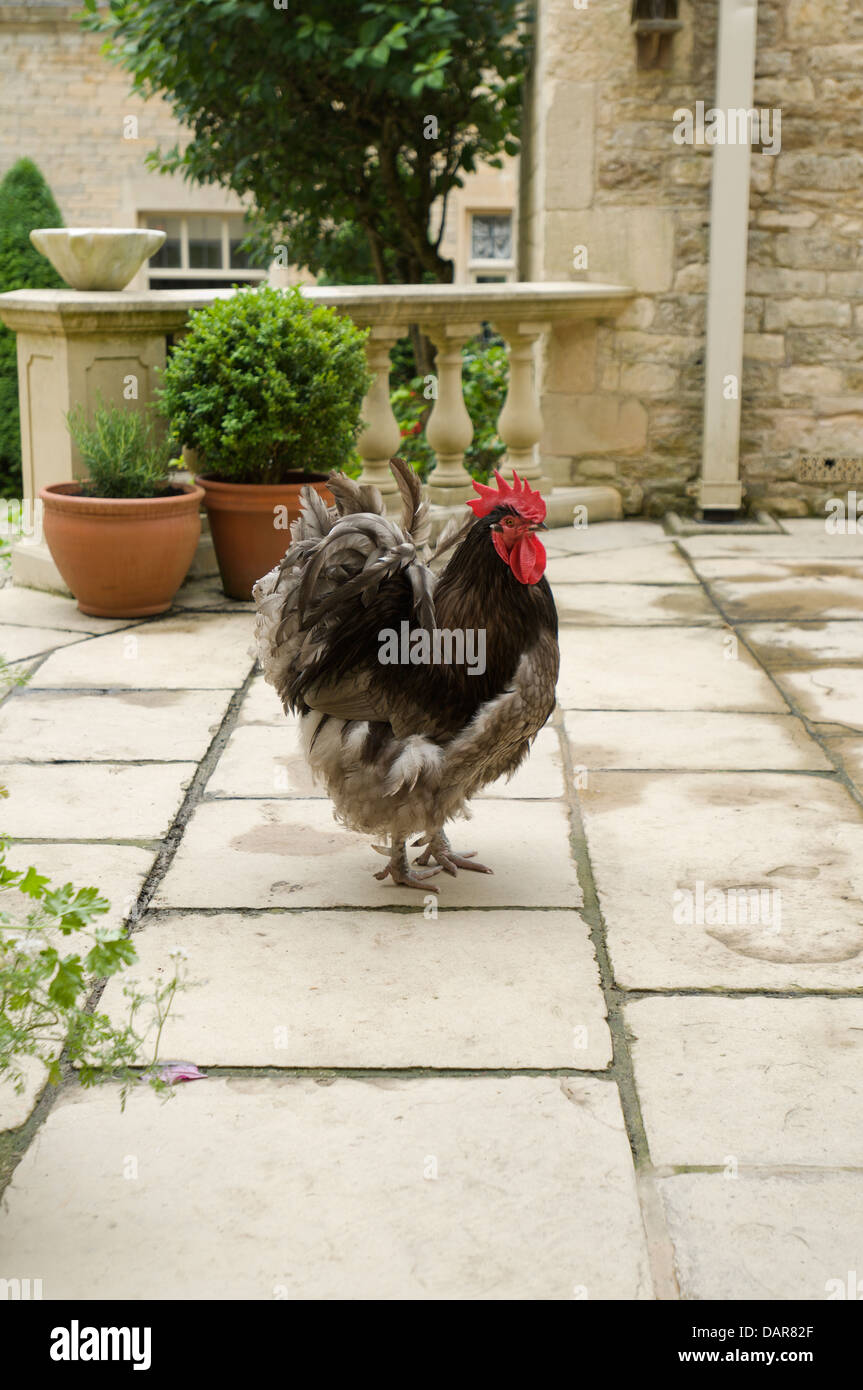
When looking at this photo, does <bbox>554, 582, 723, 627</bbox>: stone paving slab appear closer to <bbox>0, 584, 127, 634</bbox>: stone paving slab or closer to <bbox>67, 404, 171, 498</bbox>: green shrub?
<bbox>67, 404, 171, 498</bbox>: green shrub

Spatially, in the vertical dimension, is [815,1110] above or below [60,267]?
below

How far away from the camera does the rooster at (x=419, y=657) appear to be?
3379 millimetres

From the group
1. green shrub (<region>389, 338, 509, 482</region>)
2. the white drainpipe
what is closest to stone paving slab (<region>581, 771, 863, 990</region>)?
the white drainpipe

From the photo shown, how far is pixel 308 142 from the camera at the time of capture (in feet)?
30.5

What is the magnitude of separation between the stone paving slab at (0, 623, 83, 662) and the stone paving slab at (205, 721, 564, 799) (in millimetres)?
1280

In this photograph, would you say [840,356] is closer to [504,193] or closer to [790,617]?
[790,617]

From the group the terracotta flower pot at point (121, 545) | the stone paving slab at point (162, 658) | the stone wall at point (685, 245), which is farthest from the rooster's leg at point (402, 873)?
the stone wall at point (685, 245)

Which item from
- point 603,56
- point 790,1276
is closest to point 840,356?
point 603,56

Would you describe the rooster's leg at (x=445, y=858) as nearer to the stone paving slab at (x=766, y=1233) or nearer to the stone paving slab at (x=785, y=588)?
the stone paving slab at (x=766, y=1233)

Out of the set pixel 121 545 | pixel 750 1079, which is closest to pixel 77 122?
pixel 121 545

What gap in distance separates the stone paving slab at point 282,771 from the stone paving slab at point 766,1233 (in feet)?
6.42

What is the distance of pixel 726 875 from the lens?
145 inches

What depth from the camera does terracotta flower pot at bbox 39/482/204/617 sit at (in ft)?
18.9
